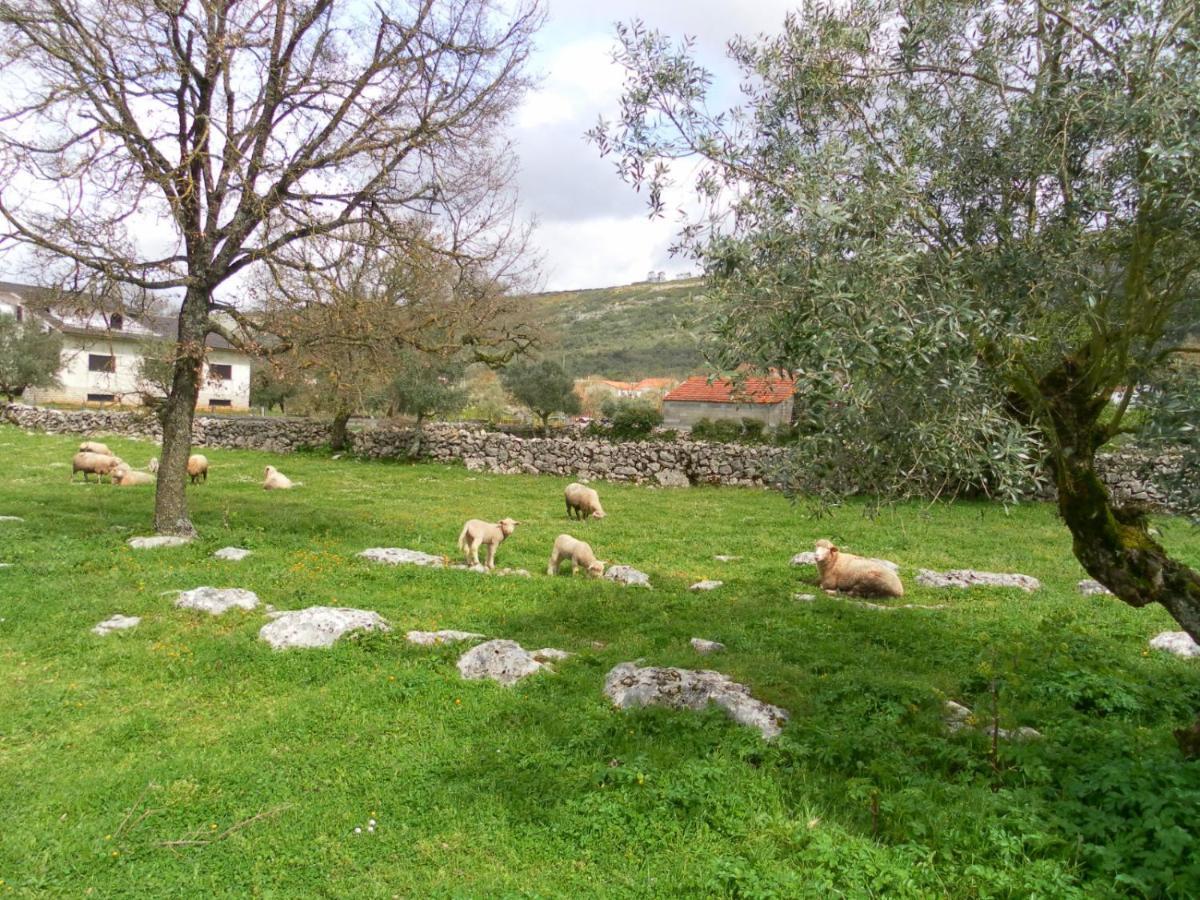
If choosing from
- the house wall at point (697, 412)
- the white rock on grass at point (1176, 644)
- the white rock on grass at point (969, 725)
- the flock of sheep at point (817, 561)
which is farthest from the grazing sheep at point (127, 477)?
the house wall at point (697, 412)

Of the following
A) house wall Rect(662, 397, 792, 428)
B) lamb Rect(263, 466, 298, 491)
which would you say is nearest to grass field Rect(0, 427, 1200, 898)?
lamb Rect(263, 466, 298, 491)

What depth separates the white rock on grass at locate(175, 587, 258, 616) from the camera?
362 inches

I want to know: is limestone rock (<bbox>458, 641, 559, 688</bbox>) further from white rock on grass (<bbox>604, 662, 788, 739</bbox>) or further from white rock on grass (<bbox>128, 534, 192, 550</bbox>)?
white rock on grass (<bbox>128, 534, 192, 550</bbox>)

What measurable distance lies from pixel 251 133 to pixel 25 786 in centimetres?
1098

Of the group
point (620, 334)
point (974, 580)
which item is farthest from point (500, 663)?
point (620, 334)

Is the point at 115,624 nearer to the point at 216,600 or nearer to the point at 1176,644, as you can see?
the point at 216,600

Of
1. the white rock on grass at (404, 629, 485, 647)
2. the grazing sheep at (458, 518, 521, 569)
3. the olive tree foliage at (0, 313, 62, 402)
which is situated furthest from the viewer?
the olive tree foliage at (0, 313, 62, 402)

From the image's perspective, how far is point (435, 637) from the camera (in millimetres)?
8375

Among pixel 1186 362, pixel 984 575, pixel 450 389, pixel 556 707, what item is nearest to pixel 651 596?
pixel 556 707

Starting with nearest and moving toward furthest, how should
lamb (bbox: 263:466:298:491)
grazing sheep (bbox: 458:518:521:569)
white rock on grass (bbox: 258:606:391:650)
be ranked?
white rock on grass (bbox: 258:606:391:650) → grazing sheep (bbox: 458:518:521:569) → lamb (bbox: 263:466:298:491)

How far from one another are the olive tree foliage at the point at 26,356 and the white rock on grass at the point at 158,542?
Result: 1455 inches

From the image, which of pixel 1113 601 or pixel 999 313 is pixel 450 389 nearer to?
pixel 1113 601

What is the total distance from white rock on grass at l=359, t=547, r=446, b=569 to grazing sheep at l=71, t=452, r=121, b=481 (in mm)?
13429

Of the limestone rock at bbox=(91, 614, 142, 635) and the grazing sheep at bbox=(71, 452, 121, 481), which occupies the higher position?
the grazing sheep at bbox=(71, 452, 121, 481)
